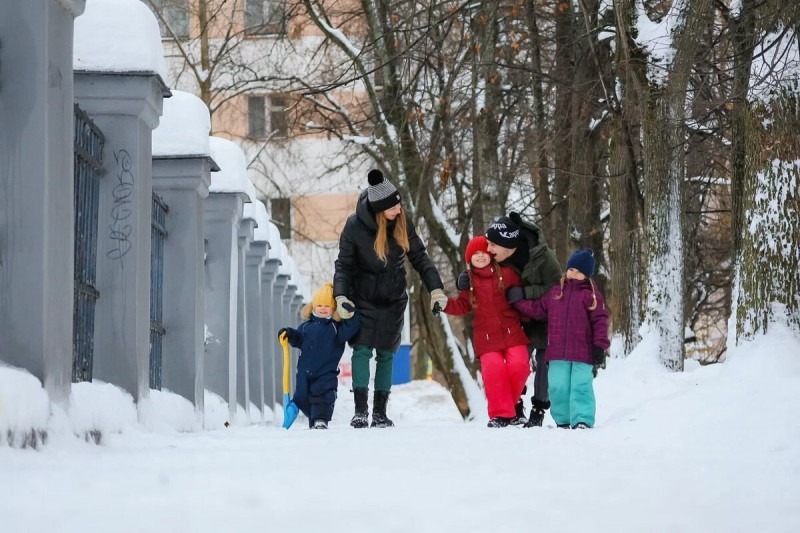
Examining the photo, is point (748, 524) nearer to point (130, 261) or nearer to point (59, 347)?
point (59, 347)

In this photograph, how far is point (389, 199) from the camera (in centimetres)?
993

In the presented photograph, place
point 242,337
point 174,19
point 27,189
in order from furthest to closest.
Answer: point 174,19, point 242,337, point 27,189

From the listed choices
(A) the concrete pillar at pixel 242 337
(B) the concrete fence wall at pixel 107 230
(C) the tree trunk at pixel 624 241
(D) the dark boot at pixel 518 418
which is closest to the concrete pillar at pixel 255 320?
(A) the concrete pillar at pixel 242 337

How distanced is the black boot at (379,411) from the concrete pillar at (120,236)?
221 cm

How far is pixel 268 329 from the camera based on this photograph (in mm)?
21047

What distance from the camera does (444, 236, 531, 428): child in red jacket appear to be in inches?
396

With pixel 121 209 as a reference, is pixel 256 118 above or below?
above

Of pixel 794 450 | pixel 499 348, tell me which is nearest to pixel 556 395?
pixel 499 348

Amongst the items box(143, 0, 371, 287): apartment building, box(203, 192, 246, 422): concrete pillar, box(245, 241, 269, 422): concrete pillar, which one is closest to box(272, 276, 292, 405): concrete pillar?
box(245, 241, 269, 422): concrete pillar

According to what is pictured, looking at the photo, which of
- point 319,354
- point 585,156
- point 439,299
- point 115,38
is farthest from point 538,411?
point 585,156

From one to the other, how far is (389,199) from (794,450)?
451cm

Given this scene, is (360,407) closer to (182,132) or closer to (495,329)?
(495,329)

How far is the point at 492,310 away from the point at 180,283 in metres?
2.47

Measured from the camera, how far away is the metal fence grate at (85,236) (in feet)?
25.6
